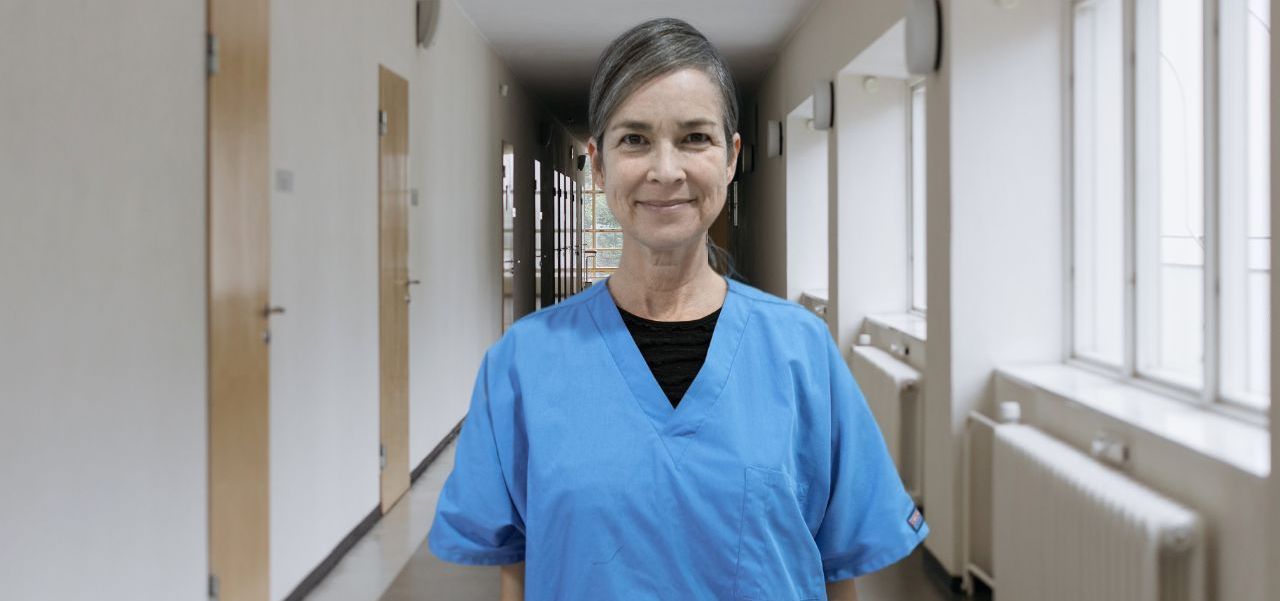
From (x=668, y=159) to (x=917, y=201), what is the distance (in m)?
4.92

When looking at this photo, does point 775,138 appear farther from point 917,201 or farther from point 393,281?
point 393,281

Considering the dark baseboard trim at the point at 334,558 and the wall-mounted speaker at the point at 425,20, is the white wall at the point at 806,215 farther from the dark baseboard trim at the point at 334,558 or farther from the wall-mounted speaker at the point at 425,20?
the dark baseboard trim at the point at 334,558

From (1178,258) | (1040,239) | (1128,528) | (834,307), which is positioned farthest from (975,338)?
(834,307)

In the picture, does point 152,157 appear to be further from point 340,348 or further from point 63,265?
point 340,348

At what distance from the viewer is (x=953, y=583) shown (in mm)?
3742

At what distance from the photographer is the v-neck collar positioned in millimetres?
1103

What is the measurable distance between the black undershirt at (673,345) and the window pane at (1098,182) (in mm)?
2525

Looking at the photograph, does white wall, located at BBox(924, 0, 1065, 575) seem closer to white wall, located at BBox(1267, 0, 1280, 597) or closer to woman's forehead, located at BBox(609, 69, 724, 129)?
white wall, located at BBox(1267, 0, 1280, 597)

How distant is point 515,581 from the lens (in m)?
1.19

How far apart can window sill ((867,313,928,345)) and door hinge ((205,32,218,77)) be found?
122 inches

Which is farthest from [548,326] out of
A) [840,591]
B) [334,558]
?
[334,558]

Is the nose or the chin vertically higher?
the nose

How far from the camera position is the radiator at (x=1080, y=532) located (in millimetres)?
2227

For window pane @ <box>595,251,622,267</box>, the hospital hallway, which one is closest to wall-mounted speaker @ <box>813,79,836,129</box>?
the hospital hallway
